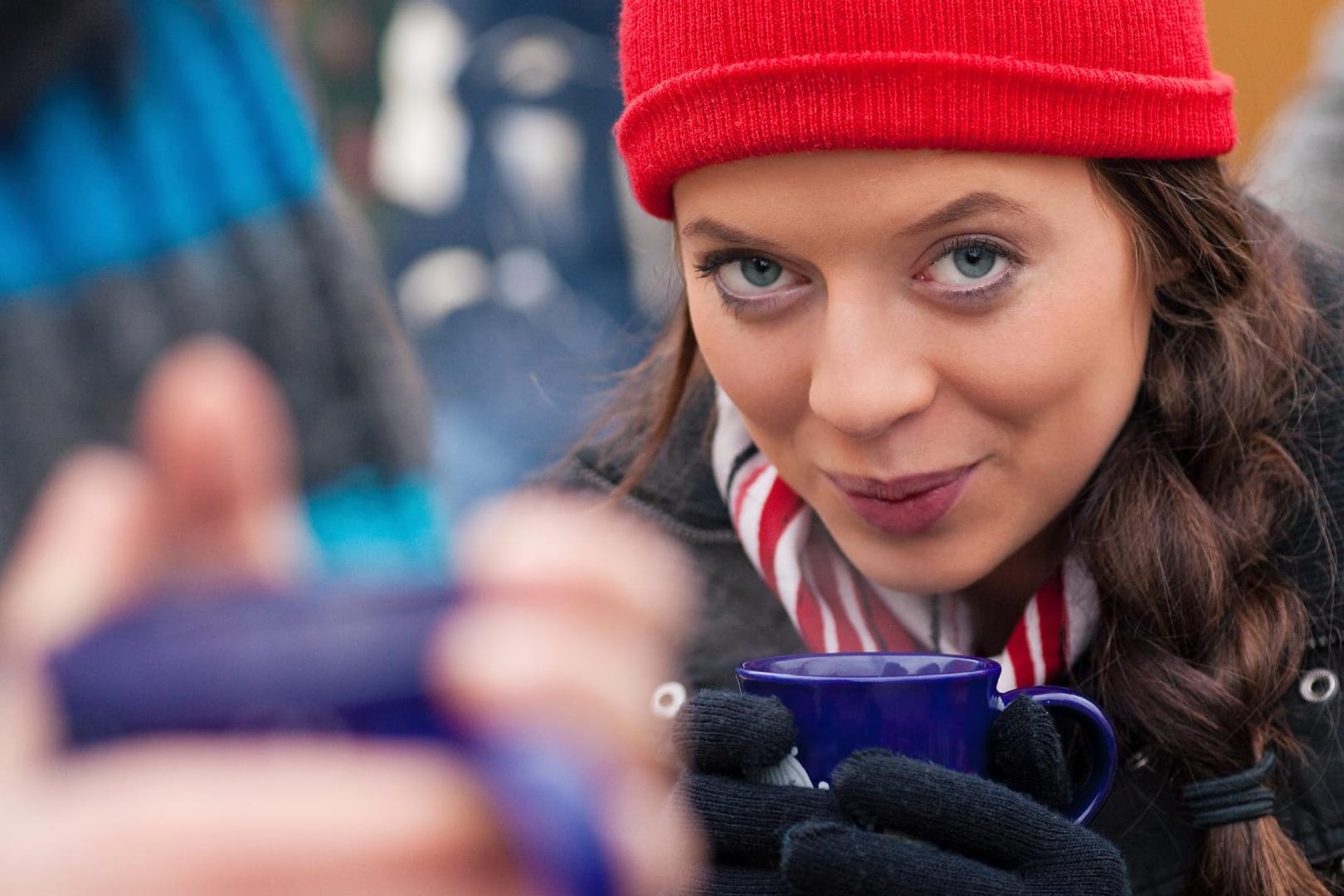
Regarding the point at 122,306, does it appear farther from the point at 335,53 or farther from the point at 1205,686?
the point at 335,53

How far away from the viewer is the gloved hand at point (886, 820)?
2.60 ft

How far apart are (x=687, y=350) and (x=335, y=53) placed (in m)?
2.32

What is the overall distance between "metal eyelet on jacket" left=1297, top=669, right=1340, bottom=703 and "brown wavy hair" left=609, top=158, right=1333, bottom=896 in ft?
0.08

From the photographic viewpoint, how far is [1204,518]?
1.05m

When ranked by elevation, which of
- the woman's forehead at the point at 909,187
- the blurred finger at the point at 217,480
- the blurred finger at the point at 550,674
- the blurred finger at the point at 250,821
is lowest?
the blurred finger at the point at 250,821

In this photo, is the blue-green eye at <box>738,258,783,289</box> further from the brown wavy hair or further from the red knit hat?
the brown wavy hair

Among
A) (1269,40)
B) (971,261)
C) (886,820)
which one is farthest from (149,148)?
(1269,40)

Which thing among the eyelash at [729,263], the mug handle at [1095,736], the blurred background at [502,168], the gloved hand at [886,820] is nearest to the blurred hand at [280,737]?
the gloved hand at [886,820]

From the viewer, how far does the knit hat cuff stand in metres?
0.93

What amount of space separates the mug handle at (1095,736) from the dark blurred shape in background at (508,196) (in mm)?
1828

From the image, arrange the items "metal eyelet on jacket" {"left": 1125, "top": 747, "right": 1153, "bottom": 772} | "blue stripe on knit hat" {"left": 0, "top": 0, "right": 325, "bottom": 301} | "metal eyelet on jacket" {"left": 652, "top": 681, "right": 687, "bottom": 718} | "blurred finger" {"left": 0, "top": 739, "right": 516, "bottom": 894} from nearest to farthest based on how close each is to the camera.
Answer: "blurred finger" {"left": 0, "top": 739, "right": 516, "bottom": 894} → "blue stripe on knit hat" {"left": 0, "top": 0, "right": 325, "bottom": 301} → "metal eyelet on jacket" {"left": 1125, "top": 747, "right": 1153, "bottom": 772} → "metal eyelet on jacket" {"left": 652, "top": 681, "right": 687, "bottom": 718}

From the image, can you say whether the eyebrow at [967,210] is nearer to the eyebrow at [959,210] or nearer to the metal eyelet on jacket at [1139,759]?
the eyebrow at [959,210]

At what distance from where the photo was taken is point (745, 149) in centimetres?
97

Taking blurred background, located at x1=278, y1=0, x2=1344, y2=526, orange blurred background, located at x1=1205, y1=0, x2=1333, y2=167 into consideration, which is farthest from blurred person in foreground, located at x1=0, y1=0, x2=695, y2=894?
orange blurred background, located at x1=1205, y1=0, x2=1333, y2=167
